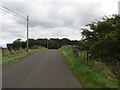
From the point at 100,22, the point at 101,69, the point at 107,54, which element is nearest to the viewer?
the point at 101,69

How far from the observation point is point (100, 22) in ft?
56.1

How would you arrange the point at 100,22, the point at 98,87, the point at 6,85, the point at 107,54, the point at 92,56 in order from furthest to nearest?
1. the point at 92,56
2. the point at 100,22
3. the point at 107,54
4. the point at 6,85
5. the point at 98,87

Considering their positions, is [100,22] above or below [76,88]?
above

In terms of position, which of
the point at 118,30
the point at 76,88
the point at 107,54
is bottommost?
the point at 76,88

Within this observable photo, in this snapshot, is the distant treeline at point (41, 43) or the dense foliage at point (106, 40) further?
the distant treeline at point (41, 43)

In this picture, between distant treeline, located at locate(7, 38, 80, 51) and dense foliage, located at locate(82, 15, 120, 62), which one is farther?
distant treeline, located at locate(7, 38, 80, 51)

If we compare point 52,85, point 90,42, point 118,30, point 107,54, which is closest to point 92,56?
point 90,42

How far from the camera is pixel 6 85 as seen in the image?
10375 mm

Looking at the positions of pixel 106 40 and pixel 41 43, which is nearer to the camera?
pixel 106 40

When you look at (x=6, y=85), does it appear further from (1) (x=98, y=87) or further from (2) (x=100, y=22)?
(2) (x=100, y=22)

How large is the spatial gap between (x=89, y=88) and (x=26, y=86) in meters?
2.59

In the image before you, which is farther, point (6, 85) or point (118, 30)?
point (118, 30)

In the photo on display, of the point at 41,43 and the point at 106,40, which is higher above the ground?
the point at 41,43

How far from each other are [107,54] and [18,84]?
7396mm
